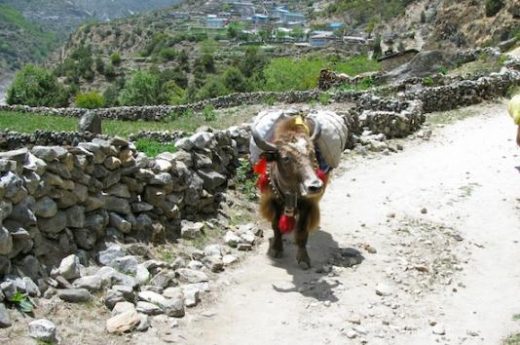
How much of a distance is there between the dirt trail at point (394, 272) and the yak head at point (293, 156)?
3.77 feet

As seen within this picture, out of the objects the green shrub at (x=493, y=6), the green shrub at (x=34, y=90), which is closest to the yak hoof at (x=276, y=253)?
the green shrub at (x=493, y=6)

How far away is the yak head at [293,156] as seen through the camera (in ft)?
24.9

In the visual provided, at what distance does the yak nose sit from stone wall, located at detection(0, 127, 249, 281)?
6.89 feet

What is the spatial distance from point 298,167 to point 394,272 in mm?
1920

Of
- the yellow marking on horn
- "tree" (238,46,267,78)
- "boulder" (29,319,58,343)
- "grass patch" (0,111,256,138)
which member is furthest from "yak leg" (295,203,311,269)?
"tree" (238,46,267,78)

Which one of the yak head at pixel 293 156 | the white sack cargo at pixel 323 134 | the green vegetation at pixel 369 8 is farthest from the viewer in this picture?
the green vegetation at pixel 369 8

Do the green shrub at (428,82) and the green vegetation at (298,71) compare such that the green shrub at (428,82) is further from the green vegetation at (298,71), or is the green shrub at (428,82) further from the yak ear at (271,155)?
the green vegetation at (298,71)

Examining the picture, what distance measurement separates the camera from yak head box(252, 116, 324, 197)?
24.9 ft

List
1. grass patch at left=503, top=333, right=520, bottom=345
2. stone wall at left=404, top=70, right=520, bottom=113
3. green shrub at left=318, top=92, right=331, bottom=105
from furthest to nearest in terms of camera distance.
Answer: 1. green shrub at left=318, top=92, right=331, bottom=105
2. stone wall at left=404, top=70, right=520, bottom=113
3. grass patch at left=503, top=333, right=520, bottom=345

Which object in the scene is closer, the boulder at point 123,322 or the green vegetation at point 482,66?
the boulder at point 123,322

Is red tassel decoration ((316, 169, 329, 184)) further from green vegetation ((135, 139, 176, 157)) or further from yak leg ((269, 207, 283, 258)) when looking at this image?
green vegetation ((135, 139, 176, 157))

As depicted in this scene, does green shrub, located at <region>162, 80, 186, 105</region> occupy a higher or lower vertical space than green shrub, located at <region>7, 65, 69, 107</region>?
lower

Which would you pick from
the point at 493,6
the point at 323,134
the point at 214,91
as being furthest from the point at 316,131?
the point at 214,91

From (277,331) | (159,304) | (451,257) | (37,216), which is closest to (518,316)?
(451,257)
